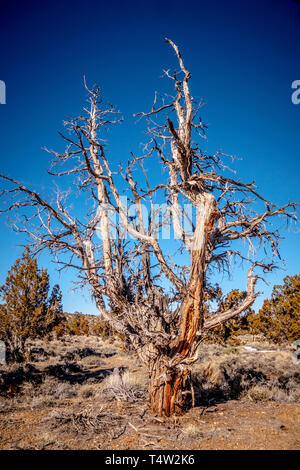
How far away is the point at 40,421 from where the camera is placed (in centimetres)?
538

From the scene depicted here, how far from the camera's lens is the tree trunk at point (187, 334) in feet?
16.1

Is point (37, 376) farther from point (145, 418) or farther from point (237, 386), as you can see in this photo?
point (237, 386)

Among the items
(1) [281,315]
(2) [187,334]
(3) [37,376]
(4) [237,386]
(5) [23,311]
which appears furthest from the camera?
(1) [281,315]

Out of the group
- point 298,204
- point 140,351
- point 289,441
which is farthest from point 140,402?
point 298,204

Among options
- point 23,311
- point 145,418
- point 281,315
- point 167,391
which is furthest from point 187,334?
point 281,315

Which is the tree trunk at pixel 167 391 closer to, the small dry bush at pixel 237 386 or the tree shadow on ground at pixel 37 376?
the small dry bush at pixel 237 386

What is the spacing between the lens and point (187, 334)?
16.2 feet

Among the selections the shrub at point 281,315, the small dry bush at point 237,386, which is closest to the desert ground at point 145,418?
the small dry bush at point 237,386

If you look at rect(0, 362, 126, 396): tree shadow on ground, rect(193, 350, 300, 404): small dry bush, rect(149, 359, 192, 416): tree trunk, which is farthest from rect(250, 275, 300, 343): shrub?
rect(149, 359, 192, 416): tree trunk

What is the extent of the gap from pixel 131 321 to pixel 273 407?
3.73 m

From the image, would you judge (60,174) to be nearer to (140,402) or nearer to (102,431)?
(102,431)

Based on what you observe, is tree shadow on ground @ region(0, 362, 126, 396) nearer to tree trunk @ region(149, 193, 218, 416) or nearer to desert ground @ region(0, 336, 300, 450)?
desert ground @ region(0, 336, 300, 450)

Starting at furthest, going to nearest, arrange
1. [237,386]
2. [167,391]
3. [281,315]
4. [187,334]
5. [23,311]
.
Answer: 1. [281,315]
2. [23,311]
3. [237,386]
4. [167,391]
5. [187,334]

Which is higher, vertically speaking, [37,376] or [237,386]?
[237,386]
